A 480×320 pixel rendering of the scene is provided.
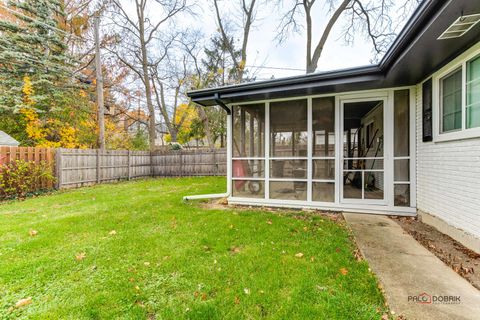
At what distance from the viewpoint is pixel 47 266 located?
2533mm

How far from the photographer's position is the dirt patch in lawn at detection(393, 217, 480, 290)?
7.34 ft

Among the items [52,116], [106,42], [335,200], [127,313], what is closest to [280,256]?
[127,313]

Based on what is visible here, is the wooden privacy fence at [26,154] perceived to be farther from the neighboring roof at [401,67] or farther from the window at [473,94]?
the window at [473,94]

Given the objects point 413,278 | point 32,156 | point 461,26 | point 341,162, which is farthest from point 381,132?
point 32,156

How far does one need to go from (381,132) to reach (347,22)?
9253 millimetres

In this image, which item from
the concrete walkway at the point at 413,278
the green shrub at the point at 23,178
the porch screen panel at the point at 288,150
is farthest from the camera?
the green shrub at the point at 23,178

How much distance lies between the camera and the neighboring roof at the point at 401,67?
7.19 ft

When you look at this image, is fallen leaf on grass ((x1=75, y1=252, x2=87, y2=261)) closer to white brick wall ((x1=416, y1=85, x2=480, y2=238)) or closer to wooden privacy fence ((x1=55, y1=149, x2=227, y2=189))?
white brick wall ((x1=416, y1=85, x2=480, y2=238))

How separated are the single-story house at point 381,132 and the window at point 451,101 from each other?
0.6 inches

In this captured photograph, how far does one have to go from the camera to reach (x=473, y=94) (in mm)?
2748

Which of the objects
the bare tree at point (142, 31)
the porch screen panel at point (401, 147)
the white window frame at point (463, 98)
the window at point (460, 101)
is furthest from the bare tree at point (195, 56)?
the window at point (460, 101)

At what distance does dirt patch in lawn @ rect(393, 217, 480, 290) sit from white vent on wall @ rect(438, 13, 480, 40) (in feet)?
8.36

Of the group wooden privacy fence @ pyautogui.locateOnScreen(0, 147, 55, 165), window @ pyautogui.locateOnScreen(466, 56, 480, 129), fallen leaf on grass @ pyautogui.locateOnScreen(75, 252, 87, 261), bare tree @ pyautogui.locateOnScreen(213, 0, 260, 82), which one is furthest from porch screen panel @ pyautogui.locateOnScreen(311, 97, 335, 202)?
bare tree @ pyautogui.locateOnScreen(213, 0, 260, 82)

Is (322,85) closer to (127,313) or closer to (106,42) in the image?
(127,313)
